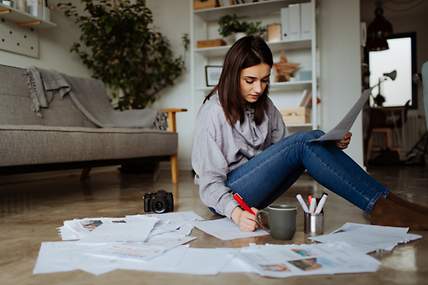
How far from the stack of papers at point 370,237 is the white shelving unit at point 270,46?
2228 mm

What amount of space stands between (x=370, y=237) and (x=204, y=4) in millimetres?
3087

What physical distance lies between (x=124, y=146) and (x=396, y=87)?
5.16 metres

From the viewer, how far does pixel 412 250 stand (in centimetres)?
110

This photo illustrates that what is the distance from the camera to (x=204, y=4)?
3.79m

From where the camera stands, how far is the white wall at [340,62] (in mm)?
3588

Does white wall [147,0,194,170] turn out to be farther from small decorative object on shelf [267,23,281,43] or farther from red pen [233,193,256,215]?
red pen [233,193,256,215]

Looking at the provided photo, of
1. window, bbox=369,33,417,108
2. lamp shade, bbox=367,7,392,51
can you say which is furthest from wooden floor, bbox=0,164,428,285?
window, bbox=369,33,417,108

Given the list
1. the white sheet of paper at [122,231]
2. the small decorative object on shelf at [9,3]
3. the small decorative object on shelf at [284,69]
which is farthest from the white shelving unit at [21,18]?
the white sheet of paper at [122,231]

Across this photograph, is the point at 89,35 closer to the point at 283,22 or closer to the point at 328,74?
the point at 283,22

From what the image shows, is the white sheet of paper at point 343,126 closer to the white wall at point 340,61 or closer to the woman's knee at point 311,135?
the woman's knee at point 311,135

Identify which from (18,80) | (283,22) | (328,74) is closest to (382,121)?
(328,74)

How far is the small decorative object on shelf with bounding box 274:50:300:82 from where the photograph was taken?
361 cm

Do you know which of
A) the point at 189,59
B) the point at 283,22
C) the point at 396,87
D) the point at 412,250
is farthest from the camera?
the point at 396,87

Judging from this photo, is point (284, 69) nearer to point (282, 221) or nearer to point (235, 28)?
point (235, 28)
